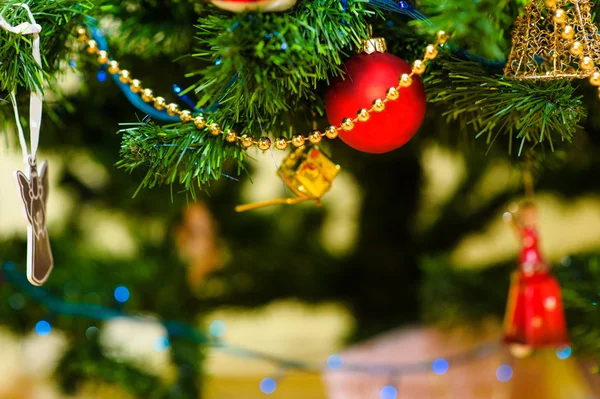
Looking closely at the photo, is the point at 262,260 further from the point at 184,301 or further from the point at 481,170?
the point at 481,170

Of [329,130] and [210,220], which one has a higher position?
[210,220]

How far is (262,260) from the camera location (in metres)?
0.75

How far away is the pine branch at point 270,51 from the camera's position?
29 cm

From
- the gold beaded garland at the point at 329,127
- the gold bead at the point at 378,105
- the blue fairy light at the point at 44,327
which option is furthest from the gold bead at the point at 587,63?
the blue fairy light at the point at 44,327

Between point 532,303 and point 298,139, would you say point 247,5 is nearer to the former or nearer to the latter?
point 298,139

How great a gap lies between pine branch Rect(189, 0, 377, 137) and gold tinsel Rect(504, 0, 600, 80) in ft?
0.30

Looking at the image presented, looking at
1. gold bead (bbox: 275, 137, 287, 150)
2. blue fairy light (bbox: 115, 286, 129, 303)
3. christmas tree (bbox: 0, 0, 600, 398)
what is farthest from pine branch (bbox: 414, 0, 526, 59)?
blue fairy light (bbox: 115, 286, 129, 303)

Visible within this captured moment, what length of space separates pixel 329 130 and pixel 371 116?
0.09ft

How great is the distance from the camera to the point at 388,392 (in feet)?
2.09

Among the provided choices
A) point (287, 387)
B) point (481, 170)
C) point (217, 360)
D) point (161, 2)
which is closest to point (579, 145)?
point (481, 170)

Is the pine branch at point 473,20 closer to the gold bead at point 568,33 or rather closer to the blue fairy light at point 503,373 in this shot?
the gold bead at point 568,33

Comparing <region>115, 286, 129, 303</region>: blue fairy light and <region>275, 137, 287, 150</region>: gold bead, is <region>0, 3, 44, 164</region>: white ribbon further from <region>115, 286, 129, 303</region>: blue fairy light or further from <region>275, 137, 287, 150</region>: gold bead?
<region>115, 286, 129, 303</region>: blue fairy light

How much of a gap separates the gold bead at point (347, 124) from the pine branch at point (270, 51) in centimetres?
3

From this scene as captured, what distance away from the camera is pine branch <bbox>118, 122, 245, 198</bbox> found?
0.34m
